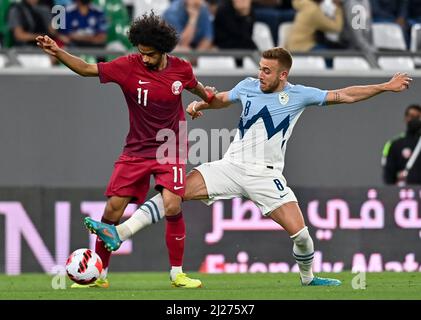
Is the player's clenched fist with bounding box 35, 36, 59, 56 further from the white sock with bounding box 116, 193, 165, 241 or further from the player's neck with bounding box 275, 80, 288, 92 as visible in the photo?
the player's neck with bounding box 275, 80, 288, 92

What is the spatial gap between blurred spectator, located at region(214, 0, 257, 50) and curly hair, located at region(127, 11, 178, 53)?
6203 millimetres

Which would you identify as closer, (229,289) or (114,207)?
(114,207)

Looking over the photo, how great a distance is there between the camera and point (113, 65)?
12438mm

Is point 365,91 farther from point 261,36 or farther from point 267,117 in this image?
point 261,36

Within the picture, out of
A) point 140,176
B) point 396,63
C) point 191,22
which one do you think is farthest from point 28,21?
point 140,176

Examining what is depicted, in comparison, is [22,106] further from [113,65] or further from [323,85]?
[113,65]

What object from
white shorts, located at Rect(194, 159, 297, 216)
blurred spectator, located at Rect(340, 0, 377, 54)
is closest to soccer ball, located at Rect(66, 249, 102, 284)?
white shorts, located at Rect(194, 159, 297, 216)

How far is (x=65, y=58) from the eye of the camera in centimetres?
1205

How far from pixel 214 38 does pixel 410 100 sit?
287 centimetres

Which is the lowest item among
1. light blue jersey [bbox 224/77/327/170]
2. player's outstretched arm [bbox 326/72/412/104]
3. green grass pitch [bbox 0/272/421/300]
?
green grass pitch [bbox 0/272/421/300]

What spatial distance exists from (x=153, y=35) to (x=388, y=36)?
8110mm

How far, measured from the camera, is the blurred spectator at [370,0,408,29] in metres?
19.9
